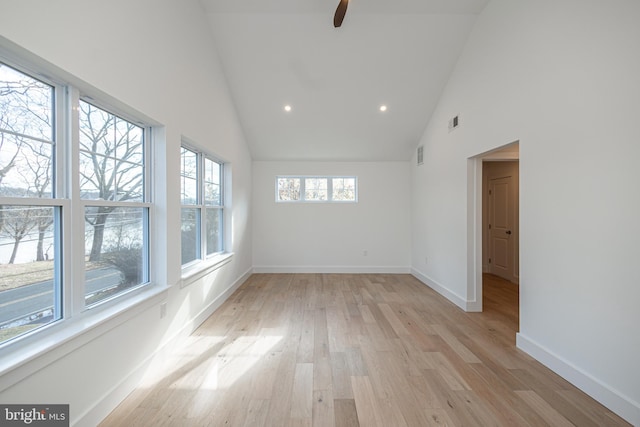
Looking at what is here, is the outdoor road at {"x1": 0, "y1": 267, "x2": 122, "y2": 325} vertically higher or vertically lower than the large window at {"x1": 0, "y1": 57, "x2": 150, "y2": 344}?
lower

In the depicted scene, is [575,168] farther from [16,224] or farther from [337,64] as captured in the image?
[16,224]

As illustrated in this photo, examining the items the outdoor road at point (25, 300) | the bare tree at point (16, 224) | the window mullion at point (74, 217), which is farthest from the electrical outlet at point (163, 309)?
the bare tree at point (16, 224)

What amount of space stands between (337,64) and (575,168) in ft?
9.93

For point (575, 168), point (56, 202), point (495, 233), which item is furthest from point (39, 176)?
point (495, 233)

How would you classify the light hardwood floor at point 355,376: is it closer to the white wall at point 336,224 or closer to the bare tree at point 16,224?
the bare tree at point 16,224

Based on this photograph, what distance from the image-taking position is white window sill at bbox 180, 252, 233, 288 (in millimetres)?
2717

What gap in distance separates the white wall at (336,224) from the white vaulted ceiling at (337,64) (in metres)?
0.67

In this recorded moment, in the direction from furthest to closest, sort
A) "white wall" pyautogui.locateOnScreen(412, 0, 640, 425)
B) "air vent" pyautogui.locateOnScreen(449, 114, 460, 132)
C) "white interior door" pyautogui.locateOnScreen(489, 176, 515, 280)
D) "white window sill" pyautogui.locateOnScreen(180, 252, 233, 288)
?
"white interior door" pyautogui.locateOnScreen(489, 176, 515, 280)
"air vent" pyautogui.locateOnScreen(449, 114, 460, 132)
"white window sill" pyautogui.locateOnScreen(180, 252, 233, 288)
"white wall" pyautogui.locateOnScreen(412, 0, 640, 425)

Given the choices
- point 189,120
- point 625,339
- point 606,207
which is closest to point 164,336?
point 189,120

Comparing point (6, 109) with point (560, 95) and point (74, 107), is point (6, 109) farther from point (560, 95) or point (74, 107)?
point (560, 95)

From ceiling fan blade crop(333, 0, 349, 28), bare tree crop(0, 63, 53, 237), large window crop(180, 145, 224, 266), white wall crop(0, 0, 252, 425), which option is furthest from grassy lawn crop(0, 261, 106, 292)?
ceiling fan blade crop(333, 0, 349, 28)
